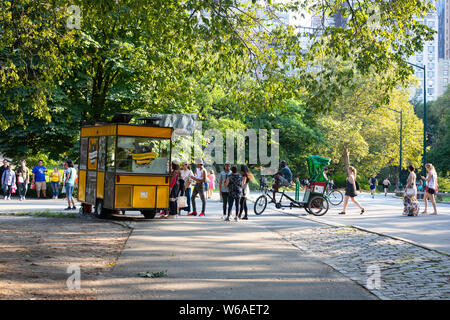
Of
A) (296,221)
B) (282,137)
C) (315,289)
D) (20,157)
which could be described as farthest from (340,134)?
(315,289)

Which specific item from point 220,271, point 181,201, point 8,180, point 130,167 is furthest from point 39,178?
point 220,271

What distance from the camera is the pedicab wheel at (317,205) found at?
21.3 m

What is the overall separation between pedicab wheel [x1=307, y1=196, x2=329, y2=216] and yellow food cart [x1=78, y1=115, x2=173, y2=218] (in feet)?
20.1

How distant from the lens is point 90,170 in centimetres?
1833

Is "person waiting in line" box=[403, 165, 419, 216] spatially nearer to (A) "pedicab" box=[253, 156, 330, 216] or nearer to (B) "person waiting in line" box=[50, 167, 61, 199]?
(A) "pedicab" box=[253, 156, 330, 216]

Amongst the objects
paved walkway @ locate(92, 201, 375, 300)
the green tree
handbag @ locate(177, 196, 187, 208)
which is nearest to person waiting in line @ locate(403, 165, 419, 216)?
handbag @ locate(177, 196, 187, 208)

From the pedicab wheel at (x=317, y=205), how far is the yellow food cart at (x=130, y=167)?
20.1 feet

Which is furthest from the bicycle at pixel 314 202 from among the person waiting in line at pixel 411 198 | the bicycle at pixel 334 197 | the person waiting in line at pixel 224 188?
the bicycle at pixel 334 197

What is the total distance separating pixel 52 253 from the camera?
33.0 feet

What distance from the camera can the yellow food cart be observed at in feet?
54.7

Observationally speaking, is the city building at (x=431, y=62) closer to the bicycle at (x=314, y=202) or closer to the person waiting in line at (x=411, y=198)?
the person waiting in line at (x=411, y=198)

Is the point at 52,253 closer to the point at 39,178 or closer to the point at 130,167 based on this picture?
the point at 130,167
